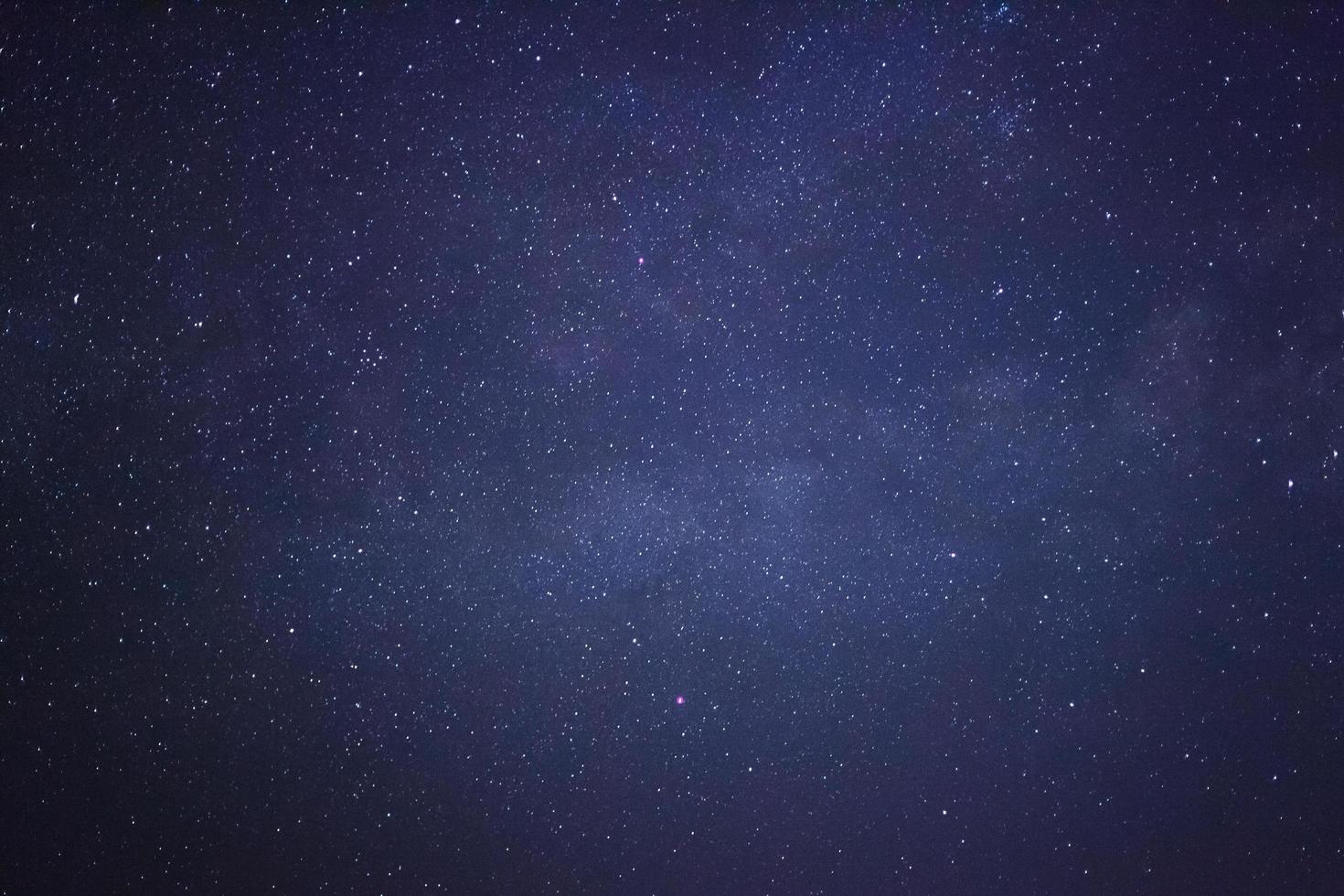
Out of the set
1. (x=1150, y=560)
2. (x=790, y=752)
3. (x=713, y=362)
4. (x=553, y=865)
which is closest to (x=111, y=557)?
(x=553, y=865)

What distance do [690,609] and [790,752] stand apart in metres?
0.25

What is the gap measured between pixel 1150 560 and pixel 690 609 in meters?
0.68

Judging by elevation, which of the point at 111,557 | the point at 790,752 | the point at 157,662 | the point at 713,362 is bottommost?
the point at 790,752

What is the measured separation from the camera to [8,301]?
0.93 metres

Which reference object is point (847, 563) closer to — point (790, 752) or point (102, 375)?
point (790, 752)

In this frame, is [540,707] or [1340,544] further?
[1340,544]

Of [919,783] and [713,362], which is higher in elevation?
[713,362]

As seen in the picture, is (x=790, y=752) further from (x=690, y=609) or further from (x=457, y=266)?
(x=457, y=266)

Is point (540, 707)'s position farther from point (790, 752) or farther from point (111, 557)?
point (111, 557)

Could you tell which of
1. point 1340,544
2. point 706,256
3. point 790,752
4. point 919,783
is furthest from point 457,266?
point 1340,544

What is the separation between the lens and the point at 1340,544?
1049 mm

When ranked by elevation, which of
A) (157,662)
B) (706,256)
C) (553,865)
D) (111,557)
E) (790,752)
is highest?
(706,256)

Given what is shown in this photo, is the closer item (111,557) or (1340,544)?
(111,557)

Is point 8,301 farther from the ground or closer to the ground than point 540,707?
farther from the ground
